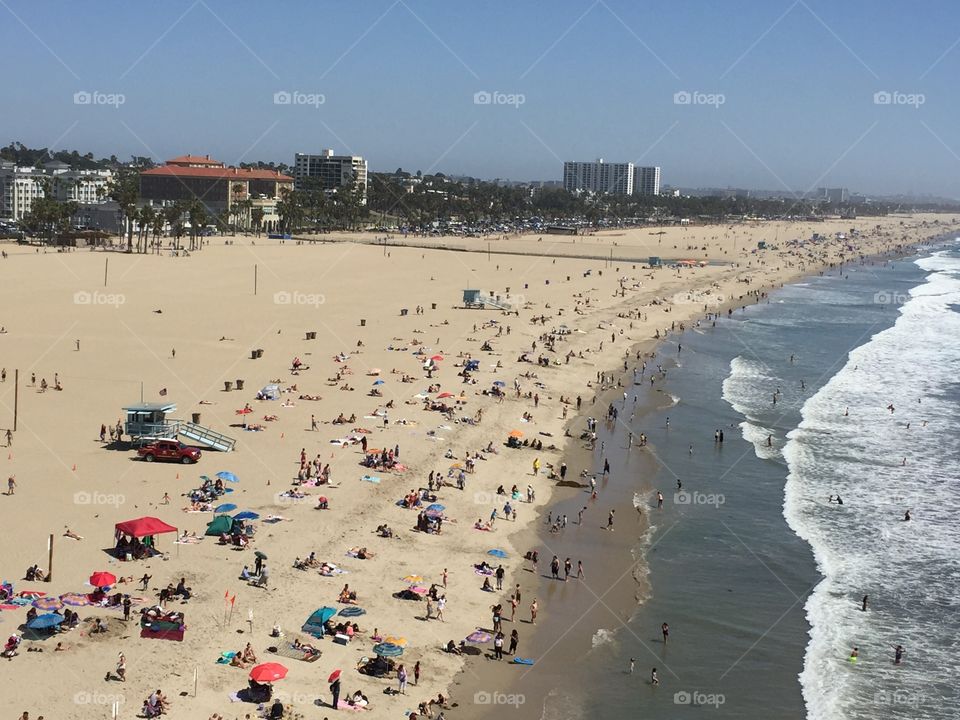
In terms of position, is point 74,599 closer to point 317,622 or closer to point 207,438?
point 317,622

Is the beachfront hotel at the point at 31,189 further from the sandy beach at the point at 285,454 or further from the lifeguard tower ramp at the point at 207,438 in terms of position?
the lifeguard tower ramp at the point at 207,438

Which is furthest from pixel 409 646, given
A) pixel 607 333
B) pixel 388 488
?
pixel 607 333

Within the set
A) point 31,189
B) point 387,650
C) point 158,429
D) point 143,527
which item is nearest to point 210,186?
point 31,189

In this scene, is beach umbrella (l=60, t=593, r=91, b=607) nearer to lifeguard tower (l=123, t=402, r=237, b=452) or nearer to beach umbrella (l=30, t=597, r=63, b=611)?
beach umbrella (l=30, t=597, r=63, b=611)

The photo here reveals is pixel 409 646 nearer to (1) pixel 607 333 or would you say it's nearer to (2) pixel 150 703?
(2) pixel 150 703

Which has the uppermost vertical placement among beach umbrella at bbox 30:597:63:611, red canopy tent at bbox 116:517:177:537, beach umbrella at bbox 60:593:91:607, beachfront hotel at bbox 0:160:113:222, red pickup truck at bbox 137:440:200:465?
beachfront hotel at bbox 0:160:113:222

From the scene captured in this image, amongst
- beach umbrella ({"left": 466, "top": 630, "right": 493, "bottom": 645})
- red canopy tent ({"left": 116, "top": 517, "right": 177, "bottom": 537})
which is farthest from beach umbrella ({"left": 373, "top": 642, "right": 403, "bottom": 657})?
red canopy tent ({"left": 116, "top": 517, "right": 177, "bottom": 537})
